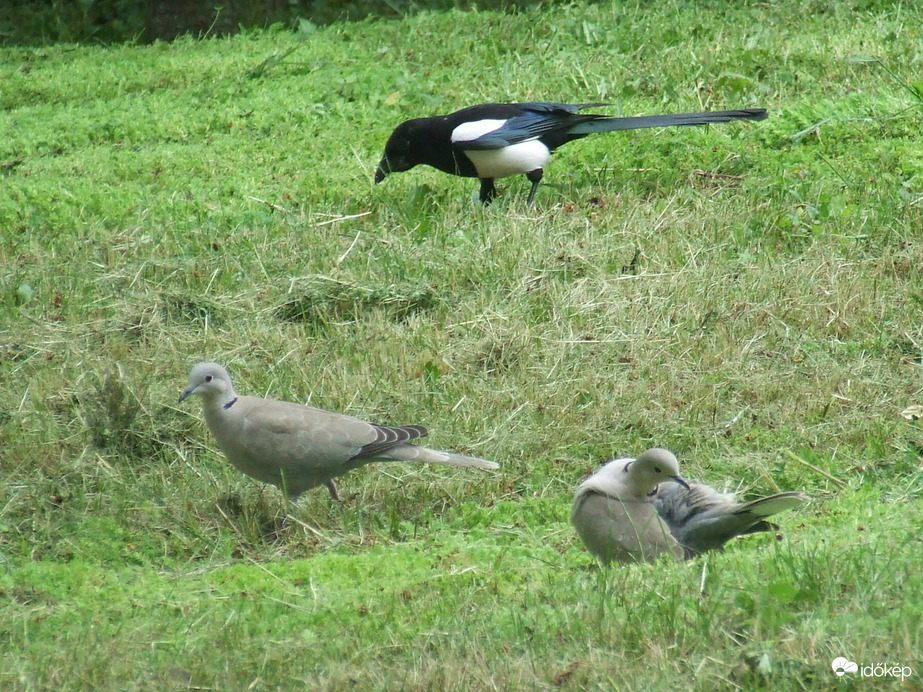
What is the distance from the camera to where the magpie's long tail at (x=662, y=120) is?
325 inches

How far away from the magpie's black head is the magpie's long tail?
1133 millimetres

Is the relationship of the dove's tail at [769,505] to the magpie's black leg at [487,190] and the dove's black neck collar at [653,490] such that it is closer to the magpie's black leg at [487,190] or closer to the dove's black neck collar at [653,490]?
the dove's black neck collar at [653,490]

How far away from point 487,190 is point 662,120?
4.39 ft

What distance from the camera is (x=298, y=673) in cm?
350

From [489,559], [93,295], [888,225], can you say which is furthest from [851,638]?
[93,295]

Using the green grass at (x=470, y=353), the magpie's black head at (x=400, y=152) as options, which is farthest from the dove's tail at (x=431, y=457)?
the magpie's black head at (x=400, y=152)

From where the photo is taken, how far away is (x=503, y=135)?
8055 mm

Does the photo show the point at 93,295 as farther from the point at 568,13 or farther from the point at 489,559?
the point at 568,13

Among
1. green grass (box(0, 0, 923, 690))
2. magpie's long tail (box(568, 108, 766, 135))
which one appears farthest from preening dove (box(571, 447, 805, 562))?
magpie's long tail (box(568, 108, 766, 135))

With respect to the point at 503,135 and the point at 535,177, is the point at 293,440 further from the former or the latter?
the point at 535,177

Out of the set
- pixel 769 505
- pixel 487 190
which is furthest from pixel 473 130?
pixel 769 505

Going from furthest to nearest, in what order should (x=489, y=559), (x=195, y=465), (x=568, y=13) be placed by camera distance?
(x=568, y=13) → (x=195, y=465) → (x=489, y=559)

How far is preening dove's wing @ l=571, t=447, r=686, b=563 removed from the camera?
165 inches

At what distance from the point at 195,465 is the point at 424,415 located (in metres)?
1.14
